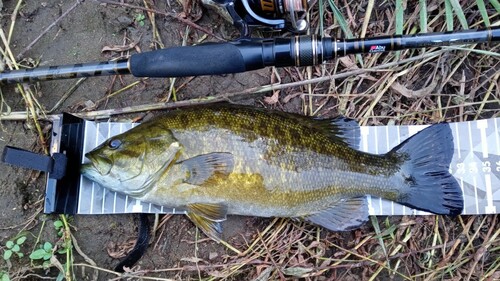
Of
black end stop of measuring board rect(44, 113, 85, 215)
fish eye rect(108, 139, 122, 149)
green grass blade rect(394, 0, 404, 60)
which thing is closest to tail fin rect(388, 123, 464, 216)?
green grass blade rect(394, 0, 404, 60)

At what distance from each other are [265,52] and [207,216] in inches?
42.9

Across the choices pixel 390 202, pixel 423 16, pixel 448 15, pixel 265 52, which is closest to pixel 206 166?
pixel 265 52

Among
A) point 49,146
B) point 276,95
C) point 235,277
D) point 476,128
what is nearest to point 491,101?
point 476,128

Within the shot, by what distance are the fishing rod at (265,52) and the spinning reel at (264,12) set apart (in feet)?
1.11

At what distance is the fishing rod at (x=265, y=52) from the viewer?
293cm

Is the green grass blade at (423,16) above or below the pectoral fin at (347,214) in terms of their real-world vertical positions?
above

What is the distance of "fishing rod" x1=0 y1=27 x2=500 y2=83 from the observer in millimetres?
2928

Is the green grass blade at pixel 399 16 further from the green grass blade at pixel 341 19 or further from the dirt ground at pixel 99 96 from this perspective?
the dirt ground at pixel 99 96

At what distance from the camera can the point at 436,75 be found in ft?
12.2

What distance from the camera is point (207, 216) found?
10.7ft

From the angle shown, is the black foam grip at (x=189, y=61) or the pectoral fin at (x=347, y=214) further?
the pectoral fin at (x=347, y=214)

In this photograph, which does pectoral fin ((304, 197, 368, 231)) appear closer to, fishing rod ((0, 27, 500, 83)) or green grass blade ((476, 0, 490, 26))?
fishing rod ((0, 27, 500, 83))

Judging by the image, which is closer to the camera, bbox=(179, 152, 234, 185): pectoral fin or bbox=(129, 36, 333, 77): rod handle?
bbox=(129, 36, 333, 77): rod handle

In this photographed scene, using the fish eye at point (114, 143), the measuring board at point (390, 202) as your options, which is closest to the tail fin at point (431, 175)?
the measuring board at point (390, 202)
